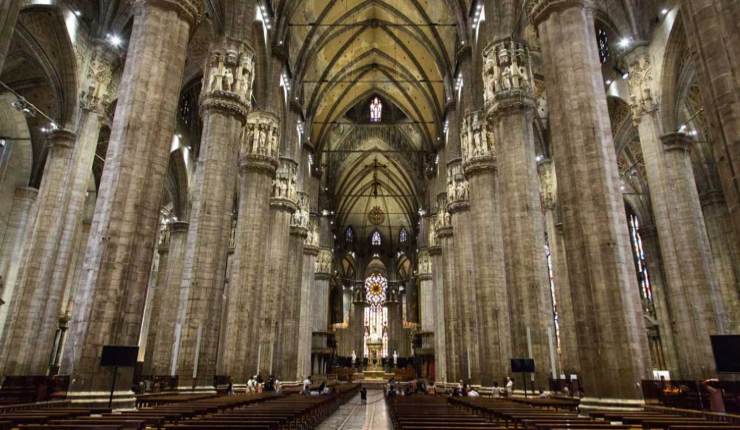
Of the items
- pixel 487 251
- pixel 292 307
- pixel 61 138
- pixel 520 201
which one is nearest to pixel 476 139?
pixel 487 251

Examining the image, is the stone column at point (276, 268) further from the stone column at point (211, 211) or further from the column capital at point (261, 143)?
the stone column at point (211, 211)

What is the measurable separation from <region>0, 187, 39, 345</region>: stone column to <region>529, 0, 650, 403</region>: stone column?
2362 cm

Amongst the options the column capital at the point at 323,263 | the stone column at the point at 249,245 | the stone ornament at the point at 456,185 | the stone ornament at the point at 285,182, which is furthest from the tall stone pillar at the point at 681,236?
the column capital at the point at 323,263

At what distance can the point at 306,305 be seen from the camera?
118ft

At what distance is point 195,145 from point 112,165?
19.9m

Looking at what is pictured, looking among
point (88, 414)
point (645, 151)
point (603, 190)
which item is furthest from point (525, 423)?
point (645, 151)

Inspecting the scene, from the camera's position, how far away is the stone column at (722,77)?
6090 mm

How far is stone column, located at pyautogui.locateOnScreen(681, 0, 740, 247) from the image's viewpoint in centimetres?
609

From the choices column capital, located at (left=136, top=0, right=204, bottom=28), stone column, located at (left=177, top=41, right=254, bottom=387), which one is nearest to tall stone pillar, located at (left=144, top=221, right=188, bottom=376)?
stone column, located at (left=177, top=41, right=254, bottom=387)

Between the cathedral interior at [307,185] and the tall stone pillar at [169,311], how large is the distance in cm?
13

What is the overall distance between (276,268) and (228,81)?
11134 mm

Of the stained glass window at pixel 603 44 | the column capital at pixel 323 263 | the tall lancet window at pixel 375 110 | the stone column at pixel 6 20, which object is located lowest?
the stone column at pixel 6 20

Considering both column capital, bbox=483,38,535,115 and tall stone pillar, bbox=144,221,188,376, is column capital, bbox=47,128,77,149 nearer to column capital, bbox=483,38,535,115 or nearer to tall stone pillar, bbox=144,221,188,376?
tall stone pillar, bbox=144,221,188,376

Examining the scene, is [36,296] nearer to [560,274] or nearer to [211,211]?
[211,211]
